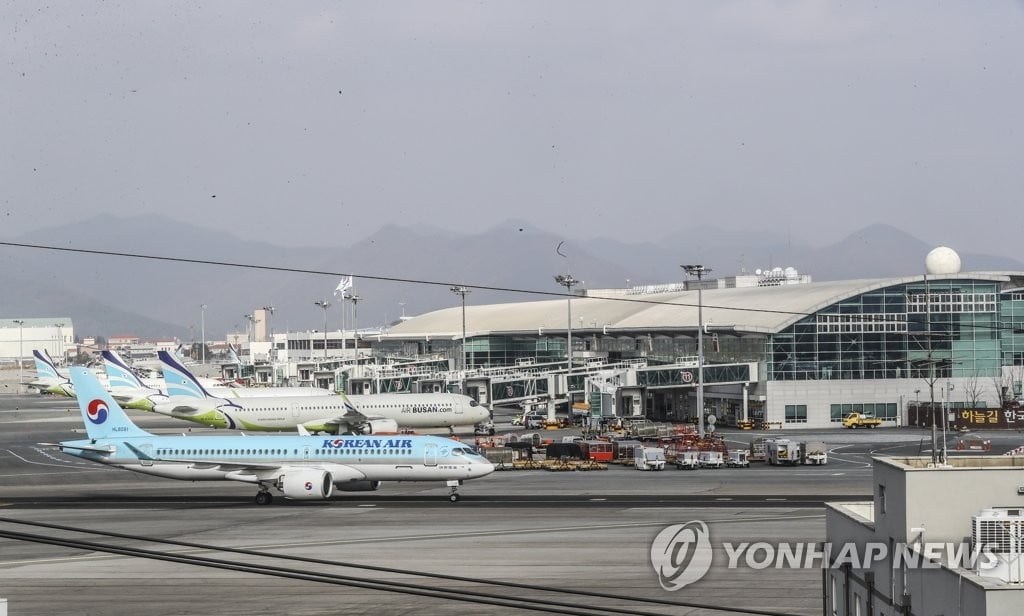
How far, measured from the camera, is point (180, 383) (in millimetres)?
118312

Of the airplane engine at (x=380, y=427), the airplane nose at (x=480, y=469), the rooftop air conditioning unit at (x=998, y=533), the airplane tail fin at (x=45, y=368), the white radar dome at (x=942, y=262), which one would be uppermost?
the white radar dome at (x=942, y=262)

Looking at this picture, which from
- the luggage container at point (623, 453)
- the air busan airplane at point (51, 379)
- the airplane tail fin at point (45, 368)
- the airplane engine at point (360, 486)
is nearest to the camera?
the airplane engine at point (360, 486)

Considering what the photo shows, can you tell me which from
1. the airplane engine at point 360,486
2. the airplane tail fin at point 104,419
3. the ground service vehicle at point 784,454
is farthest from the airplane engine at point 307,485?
the ground service vehicle at point 784,454

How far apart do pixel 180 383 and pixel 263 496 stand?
2184 inches

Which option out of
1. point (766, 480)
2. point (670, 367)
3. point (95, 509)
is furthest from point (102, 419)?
point (670, 367)

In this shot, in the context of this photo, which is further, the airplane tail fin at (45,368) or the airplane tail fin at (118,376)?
the airplane tail fin at (45,368)

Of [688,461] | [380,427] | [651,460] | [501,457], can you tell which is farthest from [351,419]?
[688,461]

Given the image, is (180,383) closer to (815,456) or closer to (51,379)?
(815,456)

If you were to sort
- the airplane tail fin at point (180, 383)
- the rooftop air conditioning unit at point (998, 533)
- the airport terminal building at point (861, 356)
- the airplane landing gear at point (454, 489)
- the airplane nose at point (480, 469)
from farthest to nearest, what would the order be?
the airplane tail fin at point (180, 383), the airport terminal building at point (861, 356), the airplane nose at point (480, 469), the airplane landing gear at point (454, 489), the rooftop air conditioning unit at point (998, 533)

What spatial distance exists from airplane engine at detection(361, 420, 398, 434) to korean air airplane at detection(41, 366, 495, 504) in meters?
35.7

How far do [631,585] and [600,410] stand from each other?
7968 cm

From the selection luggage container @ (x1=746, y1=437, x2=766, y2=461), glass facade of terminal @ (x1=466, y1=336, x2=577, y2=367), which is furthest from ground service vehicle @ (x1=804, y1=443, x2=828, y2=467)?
glass facade of terminal @ (x1=466, y1=336, x2=577, y2=367)

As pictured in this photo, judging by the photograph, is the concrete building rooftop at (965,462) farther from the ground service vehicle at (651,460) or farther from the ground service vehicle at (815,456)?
the ground service vehicle at (815,456)

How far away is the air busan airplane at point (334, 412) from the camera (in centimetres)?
10981
